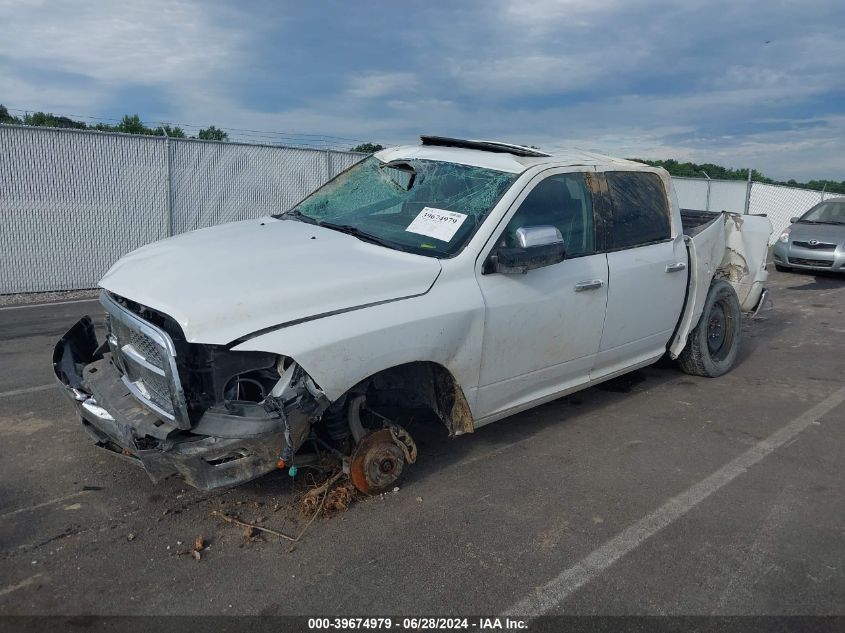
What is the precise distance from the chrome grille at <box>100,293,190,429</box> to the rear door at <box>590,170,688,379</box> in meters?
2.87

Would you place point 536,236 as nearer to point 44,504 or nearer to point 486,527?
point 486,527

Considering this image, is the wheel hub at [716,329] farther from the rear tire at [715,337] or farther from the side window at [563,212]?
the side window at [563,212]

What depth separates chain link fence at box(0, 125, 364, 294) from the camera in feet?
34.0

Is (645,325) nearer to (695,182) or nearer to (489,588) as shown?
(489,588)

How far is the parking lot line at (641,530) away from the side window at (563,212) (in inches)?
64.0

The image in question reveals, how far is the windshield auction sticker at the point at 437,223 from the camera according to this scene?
12.9 ft

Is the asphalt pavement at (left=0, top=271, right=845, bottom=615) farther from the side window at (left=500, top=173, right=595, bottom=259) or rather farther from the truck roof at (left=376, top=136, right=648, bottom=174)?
the truck roof at (left=376, top=136, right=648, bottom=174)

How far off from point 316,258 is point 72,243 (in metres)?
9.04

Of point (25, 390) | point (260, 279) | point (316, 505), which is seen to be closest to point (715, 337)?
point (316, 505)

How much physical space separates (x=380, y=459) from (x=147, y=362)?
4.20 ft

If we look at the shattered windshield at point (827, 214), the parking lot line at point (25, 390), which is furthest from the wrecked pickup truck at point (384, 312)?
the shattered windshield at point (827, 214)

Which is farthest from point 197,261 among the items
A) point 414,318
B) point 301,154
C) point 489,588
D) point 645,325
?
point 301,154

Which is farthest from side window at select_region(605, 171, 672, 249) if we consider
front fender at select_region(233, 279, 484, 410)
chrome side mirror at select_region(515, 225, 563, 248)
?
front fender at select_region(233, 279, 484, 410)

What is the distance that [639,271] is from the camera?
15.8 feet
